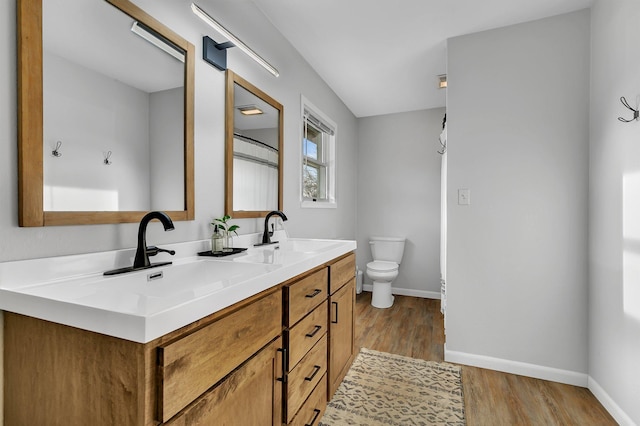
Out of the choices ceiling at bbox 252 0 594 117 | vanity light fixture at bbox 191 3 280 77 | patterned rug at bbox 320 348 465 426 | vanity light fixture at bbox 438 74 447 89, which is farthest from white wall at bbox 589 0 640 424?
vanity light fixture at bbox 191 3 280 77

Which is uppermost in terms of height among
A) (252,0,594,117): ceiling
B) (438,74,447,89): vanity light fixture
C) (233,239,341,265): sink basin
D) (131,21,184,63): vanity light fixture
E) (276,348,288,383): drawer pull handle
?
(252,0,594,117): ceiling

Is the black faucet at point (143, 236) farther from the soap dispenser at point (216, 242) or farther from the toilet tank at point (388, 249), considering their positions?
the toilet tank at point (388, 249)

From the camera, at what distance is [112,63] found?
3.69 feet

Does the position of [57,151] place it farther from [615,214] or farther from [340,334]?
[615,214]

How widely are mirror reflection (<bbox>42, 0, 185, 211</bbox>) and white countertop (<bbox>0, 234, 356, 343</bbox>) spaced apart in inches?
7.5

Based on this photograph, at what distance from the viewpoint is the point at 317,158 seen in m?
3.09

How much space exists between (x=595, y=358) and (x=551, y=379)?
11.9 inches

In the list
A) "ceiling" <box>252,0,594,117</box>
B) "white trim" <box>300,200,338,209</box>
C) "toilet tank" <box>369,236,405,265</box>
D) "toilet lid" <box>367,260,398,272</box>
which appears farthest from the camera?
"toilet tank" <box>369,236,405,265</box>

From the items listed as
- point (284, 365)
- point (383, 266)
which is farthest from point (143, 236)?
point (383, 266)

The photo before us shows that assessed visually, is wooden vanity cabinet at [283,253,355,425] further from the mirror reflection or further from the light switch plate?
the light switch plate

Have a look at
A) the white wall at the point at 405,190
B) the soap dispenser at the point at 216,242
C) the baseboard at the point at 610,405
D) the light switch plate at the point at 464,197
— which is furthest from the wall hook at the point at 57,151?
the white wall at the point at 405,190

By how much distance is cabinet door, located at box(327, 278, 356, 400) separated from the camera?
171 cm

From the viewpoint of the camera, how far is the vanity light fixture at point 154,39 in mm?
1218

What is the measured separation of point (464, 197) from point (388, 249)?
5.52ft
